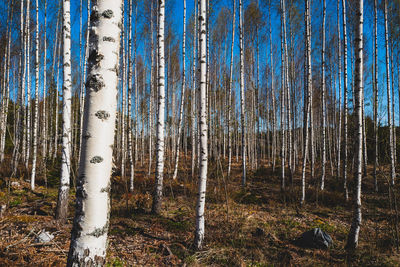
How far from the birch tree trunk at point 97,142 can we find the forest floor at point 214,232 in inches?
57.7

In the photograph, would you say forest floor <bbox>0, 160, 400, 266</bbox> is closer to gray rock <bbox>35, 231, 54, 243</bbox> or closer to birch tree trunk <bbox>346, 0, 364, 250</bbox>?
gray rock <bbox>35, 231, 54, 243</bbox>

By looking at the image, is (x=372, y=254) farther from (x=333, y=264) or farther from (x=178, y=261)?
(x=178, y=261)

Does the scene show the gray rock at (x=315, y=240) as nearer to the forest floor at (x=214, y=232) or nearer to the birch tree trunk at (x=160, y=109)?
the forest floor at (x=214, y=232)

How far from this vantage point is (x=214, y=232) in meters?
4.29

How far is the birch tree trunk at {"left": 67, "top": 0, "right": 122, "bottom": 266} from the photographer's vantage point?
1680 millimetres

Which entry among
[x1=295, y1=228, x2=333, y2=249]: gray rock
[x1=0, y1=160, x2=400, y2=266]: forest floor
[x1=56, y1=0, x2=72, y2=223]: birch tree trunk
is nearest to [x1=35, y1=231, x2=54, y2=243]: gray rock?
[x1=0, y1=160, x2=400, y2=266]: forest floor

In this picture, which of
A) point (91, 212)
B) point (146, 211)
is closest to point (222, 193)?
point (146, 211)

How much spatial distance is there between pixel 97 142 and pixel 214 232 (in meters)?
3.42

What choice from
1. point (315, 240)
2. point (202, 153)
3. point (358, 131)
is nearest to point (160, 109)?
point (202, 153)

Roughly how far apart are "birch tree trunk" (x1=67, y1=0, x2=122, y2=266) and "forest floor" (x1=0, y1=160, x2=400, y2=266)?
4.81 feet

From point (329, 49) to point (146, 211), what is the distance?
15.0 metres

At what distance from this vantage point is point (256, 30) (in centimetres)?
1212

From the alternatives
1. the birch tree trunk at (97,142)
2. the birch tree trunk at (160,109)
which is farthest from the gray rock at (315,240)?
the birch tree trunk at (97,142)

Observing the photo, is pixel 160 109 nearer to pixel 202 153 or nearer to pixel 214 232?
pixel 202 153
